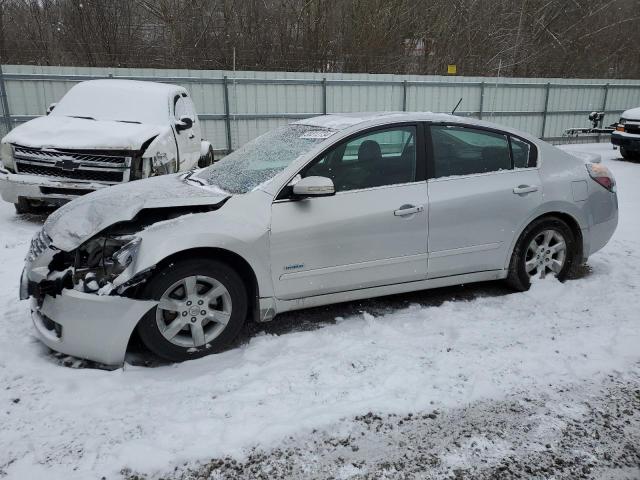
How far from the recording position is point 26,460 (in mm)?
2514

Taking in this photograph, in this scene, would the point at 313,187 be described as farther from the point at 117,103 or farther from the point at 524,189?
the point at 117,103

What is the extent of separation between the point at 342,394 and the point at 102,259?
5.74ft

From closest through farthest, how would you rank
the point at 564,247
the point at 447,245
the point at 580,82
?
the point at 447,245 → the point at 564,247 → the point at 580,82

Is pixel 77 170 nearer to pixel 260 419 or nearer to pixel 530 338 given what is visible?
pixel 260 419

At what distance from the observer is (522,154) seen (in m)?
4.51

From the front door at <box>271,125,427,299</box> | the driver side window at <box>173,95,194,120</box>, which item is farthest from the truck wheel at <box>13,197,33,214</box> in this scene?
the front door at <box>271,125,427,299</box>

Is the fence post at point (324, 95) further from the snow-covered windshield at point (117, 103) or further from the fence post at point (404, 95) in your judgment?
the snow-covered windshield at point (117, 103)

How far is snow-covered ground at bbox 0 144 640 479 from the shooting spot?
2.57 meters

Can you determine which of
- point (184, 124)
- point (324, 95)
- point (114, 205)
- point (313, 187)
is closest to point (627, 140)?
point (324, 95)

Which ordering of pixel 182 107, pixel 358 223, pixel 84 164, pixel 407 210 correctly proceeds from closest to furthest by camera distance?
pixel 358 223, pixel 407 210, pixel 84 164, pixel 182 107

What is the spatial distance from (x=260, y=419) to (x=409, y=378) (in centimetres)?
97

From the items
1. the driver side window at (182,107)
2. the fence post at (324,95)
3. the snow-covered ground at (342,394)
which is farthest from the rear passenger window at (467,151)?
the fence post at (324,95)

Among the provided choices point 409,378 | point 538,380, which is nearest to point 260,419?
point 409,378

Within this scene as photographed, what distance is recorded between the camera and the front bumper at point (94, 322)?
10.3 ft
